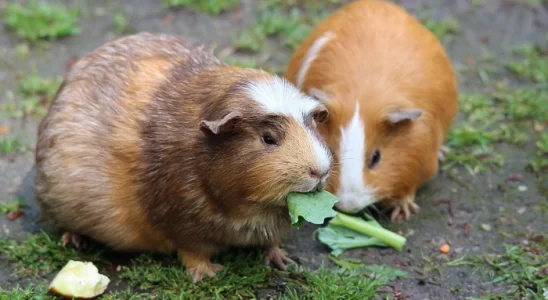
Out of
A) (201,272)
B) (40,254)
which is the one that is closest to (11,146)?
(40,254)

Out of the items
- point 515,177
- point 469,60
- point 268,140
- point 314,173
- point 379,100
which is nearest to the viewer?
point 314,173

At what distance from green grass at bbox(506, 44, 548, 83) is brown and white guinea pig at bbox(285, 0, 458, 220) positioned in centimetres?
131

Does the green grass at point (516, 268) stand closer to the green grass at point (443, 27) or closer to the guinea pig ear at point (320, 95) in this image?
the guinea pig ear at point (320, 95)

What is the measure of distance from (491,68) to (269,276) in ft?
10.0

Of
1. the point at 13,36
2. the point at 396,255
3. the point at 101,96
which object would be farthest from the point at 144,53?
the point at 13,36

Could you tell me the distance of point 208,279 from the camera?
3.67m

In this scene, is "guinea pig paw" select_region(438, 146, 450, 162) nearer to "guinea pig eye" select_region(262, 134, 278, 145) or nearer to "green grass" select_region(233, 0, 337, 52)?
"green grass" select_region(233, 0, 337, 52)

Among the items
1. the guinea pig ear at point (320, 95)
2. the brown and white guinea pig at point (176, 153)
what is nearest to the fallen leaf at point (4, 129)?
the brown and white guinea pig at point (176, 153)

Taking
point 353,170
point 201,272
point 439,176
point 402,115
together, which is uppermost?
point 402,115

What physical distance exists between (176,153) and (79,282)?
83cm

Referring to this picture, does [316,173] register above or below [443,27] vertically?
above

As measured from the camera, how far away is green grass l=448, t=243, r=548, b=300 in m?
3.63

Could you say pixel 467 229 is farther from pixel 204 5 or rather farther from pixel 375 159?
pixel 204 5

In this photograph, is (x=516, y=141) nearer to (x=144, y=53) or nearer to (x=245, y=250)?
(x=245, y=250)
